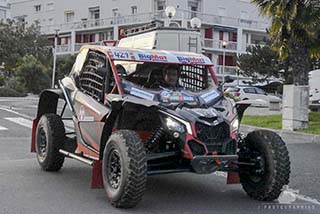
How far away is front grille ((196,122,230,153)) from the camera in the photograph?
6.71 m

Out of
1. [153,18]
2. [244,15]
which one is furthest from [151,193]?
[244,15]

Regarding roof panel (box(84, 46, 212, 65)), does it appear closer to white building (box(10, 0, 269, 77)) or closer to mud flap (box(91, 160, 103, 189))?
mud flap (box(91, 160, 103, 189))

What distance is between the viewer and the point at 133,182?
638 centimetres

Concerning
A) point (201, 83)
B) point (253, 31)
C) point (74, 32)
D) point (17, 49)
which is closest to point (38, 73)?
point (17, 49)

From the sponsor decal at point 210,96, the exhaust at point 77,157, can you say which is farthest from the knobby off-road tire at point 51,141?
the sponsor decal at point 210,96

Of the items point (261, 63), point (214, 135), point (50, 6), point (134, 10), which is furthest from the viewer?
point (50, 6)

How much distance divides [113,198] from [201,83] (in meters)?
2.57

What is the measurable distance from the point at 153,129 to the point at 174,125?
84 centimetres

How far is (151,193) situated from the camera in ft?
25.1

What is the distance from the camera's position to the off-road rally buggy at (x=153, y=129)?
6.66 meters

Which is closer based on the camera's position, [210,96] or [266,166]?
[266,166]

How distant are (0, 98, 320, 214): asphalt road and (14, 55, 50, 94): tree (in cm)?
3320

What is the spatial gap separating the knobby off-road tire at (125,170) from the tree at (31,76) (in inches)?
1444

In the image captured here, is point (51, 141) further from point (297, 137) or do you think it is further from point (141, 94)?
point (297, 137)
